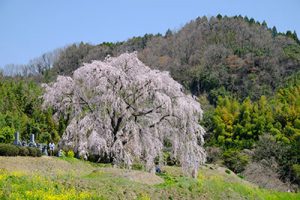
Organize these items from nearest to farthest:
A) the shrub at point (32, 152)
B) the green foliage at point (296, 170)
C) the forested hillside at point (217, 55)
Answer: the shrub at point (32, 152)
the green foliage at point (296, 170)
the forested hillside at point (217, 55)

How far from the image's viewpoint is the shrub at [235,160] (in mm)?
38281

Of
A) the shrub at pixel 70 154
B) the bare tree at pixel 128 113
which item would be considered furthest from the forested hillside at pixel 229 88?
the bare tree at pixel 128 113

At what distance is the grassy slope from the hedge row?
531 mm

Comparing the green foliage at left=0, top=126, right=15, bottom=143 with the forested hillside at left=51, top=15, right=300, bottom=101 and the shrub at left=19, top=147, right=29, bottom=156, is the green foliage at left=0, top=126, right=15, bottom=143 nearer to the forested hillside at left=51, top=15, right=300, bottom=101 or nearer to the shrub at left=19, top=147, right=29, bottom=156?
the shrub at left=19, top=147, right=29, bottom=156

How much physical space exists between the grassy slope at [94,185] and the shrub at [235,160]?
1435 centimetres

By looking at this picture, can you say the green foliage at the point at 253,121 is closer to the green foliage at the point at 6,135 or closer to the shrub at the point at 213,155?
the shrub at the point at 213,155

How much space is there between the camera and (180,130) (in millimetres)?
24641

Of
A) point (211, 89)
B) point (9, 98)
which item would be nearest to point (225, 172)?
point (9, 98)

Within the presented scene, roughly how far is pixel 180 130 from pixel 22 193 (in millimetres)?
13628

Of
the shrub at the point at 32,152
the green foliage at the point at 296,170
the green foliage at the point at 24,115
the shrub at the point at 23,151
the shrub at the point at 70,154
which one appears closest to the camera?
the shrub at the point at 23,151

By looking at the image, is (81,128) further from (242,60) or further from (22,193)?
(242,60)

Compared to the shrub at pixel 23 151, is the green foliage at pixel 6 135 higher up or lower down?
higher up

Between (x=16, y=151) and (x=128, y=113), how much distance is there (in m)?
5.40

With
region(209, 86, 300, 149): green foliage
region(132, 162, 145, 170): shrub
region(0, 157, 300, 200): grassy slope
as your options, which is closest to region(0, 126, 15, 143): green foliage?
region(0, 157, 300, 200): grassy slope
